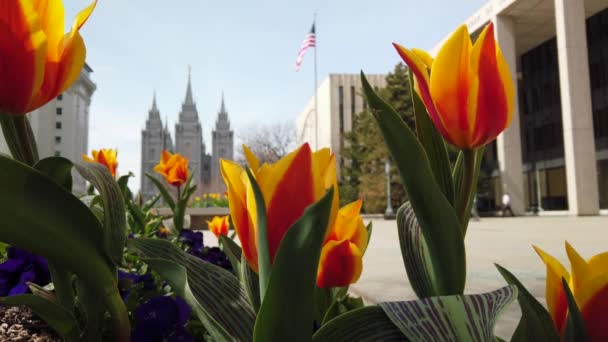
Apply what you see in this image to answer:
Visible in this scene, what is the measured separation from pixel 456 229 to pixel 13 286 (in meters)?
0.96

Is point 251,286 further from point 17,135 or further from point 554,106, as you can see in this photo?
point 554,106

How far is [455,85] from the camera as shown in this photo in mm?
576

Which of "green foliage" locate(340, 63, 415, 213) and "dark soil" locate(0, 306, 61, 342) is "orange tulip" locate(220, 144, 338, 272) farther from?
"green foliage" locate(340, 63, 415, 213)

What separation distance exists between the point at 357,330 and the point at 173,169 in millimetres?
2174

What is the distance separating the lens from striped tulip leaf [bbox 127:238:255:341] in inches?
19.9

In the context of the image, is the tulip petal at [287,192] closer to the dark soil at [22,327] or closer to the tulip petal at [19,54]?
the tulip petal at [19,54]

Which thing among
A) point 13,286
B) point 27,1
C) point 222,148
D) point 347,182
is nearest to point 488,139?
point 27,1

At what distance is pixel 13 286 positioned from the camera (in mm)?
974

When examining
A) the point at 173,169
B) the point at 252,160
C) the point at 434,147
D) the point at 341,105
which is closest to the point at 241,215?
the point at 252,160

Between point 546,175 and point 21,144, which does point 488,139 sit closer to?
point 21,144

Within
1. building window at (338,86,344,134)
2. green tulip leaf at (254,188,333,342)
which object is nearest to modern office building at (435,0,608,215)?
green tulip leaf at (254,188,333,342)

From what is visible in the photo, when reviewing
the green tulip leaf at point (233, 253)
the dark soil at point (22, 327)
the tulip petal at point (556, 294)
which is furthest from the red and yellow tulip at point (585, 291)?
the dark soil at point (22, 327)

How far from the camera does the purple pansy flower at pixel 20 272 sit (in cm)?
95

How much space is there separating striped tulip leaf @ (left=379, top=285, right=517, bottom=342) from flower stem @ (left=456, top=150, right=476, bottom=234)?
16 centimetres
